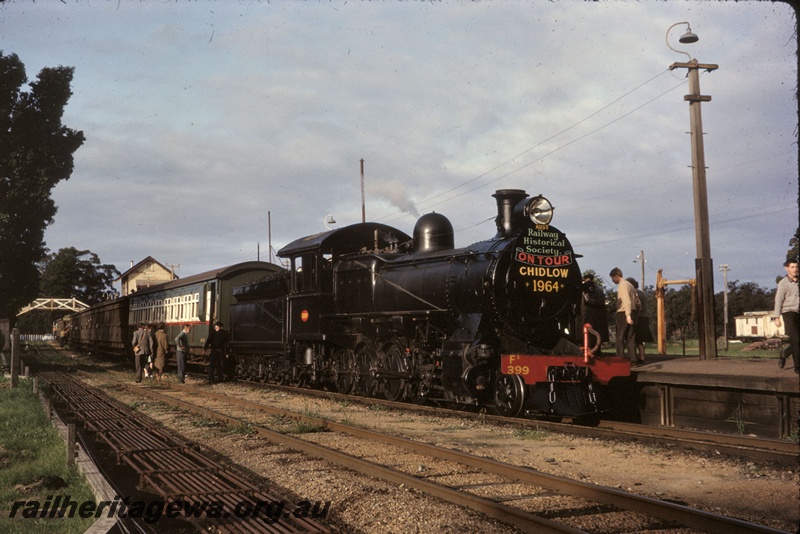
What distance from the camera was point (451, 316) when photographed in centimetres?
1151

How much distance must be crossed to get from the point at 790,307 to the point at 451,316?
508 cm

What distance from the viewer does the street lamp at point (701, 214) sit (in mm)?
12727

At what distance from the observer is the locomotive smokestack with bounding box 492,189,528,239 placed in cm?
1120

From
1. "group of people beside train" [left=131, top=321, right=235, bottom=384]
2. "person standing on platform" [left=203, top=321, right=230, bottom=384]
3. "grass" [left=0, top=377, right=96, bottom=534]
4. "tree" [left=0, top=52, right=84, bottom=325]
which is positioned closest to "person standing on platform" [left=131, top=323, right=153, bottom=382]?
"group of people beside train" [left=131, top=321, right=235, bottom=384]

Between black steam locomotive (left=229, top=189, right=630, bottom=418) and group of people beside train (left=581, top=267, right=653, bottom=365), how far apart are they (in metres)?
0.32

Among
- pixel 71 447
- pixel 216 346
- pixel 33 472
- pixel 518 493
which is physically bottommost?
pixel 33 472

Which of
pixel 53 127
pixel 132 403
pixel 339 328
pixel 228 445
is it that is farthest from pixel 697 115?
pixel 53 127

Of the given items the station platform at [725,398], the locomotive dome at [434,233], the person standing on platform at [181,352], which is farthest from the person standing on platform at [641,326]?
the person standing on platform at [181,352]

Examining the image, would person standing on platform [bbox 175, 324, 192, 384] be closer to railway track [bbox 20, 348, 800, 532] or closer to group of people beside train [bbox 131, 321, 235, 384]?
group of people beside train [bbox 131, 321, 235, 384]

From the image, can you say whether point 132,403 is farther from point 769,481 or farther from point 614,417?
point 769,481

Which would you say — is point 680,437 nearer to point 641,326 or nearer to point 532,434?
point 532,434

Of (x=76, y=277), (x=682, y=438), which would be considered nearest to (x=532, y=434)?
(x=682, y=438)

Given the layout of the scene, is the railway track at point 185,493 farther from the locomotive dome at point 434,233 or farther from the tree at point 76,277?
the tree at point 76,277

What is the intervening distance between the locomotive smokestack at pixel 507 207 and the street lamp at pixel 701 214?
4.28 meters
